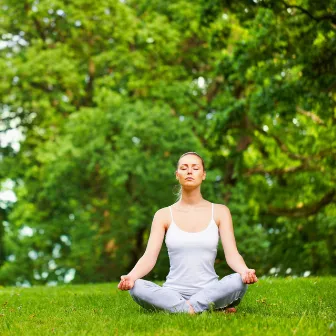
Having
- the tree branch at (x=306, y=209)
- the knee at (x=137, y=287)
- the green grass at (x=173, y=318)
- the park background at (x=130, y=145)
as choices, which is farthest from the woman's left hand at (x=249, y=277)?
the tree branch at (x=306, y=209)

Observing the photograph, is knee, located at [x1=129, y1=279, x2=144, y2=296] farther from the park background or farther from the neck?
the park background

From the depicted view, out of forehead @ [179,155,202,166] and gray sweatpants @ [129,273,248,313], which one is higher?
forehead @ [179,155,202,166]

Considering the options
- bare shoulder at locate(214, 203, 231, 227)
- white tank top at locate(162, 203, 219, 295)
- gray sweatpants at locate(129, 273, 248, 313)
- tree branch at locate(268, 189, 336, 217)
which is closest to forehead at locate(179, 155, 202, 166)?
bare shoulder at locate(214, 203, 231, 227)

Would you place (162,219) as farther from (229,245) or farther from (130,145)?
(130,145)

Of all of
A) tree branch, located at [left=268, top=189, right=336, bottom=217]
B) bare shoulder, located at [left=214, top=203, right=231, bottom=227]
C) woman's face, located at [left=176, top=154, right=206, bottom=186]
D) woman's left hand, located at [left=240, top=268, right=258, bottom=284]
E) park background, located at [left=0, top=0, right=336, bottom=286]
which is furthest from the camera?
tree branch, located at [left=268, top=189, right=336, bottom=217]

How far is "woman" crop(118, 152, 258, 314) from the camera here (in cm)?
652

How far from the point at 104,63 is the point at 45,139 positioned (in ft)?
13.2

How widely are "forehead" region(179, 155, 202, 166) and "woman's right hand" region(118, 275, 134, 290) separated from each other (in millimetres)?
1344

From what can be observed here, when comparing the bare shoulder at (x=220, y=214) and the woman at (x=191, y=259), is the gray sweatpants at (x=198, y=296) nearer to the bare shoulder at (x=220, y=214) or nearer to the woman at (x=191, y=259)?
the woman at (x=191, y=259)

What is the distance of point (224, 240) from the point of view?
6902 millimetres

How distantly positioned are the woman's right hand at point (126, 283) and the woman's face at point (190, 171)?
3.80 ft

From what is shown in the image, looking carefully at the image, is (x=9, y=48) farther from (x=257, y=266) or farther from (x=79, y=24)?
(x=257, y=266)

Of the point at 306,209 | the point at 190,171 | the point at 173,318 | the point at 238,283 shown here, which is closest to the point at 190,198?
the point at 190,171

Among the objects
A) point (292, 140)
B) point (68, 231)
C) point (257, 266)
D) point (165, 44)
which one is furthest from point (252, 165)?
point (68, 231)
